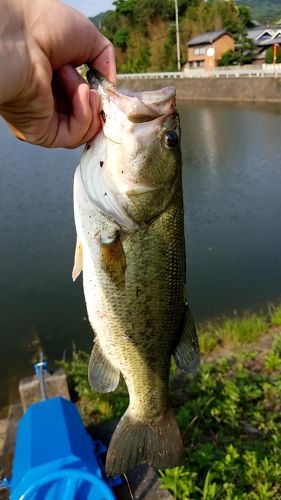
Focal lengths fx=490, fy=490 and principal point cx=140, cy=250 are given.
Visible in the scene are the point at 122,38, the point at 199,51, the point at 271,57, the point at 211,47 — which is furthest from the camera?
the point at 122,38

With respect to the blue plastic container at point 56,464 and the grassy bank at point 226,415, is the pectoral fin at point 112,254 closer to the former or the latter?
the blue plastic container at point 56,464

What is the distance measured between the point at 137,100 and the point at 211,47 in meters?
38.6

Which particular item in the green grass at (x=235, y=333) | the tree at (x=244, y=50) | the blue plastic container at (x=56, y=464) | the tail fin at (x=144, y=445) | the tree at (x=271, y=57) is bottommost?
the green grass at (x=235, y=333)

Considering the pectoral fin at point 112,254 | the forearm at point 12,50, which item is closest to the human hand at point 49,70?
the forearm at point 12,50

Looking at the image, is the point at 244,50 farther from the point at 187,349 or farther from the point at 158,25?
the point at 187,349

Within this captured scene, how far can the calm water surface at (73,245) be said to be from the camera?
6.76 m

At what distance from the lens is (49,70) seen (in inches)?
58.7

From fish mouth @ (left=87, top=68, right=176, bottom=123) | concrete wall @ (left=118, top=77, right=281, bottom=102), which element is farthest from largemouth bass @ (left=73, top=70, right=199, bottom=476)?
concrete wall @ (left=118, top=77, right=281, bottom=102)

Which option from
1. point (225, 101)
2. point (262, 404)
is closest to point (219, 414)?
point (262, 404)

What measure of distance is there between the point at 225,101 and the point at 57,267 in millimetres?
22935

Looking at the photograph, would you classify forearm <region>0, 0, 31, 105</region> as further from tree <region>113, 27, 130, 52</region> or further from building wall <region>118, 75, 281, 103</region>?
tree <region>113, 27, 130, 52</region>

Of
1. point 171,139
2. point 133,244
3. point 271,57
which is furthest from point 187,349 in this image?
point 271,57

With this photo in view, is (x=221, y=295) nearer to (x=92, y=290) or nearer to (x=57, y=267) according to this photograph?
(x=57, y=267)

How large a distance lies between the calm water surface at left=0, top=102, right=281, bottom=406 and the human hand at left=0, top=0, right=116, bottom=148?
15.4ft
